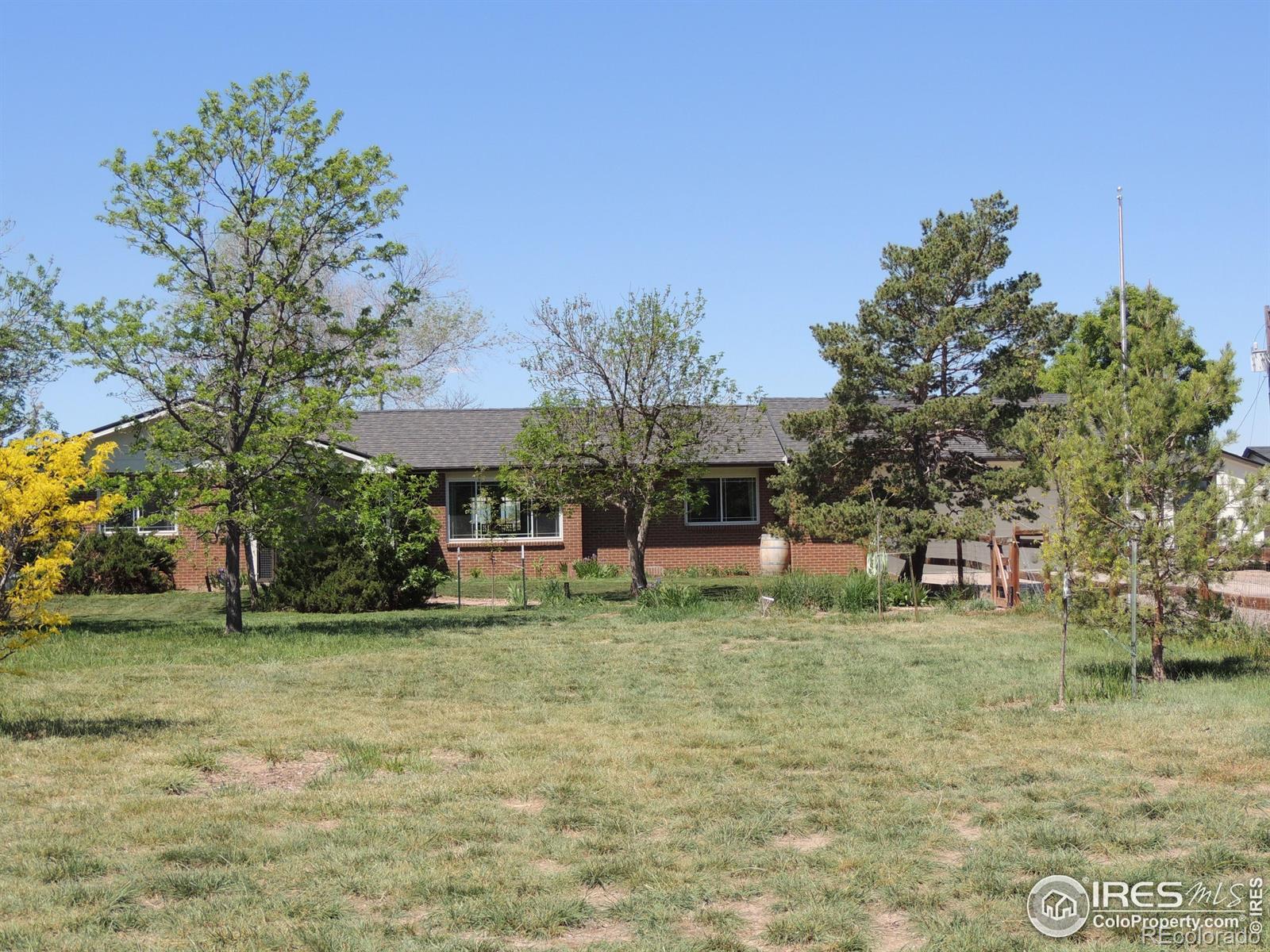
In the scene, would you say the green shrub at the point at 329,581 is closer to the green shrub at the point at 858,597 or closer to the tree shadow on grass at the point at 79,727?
the green shrub at the point at 858,597

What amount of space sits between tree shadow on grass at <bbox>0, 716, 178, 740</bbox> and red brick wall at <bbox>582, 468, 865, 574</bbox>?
2183 cm

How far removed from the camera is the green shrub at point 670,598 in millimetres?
22484

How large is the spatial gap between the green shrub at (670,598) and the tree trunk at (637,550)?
1.39 metres

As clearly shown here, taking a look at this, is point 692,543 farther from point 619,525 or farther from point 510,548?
point 510,548

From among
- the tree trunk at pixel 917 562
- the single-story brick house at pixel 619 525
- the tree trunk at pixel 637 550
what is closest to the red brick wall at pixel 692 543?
the single-story brick house at pixel 619 525

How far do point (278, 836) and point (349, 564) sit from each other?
17391 mm

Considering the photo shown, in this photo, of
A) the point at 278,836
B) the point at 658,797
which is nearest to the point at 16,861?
the point at 278,836

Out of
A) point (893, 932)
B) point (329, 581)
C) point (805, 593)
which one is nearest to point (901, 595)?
point (805, 593)

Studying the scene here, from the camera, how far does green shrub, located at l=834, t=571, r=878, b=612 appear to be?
2145 cm

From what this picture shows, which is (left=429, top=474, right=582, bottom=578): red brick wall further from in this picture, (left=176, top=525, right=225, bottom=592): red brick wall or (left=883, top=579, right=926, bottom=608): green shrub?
(left=883, top=579, right=926, bottom=608): green shrub

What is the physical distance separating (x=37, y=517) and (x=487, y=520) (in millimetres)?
21105

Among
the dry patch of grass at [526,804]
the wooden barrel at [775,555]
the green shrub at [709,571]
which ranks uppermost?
the wooden barrel at [775,555]

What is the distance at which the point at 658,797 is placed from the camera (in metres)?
8.08

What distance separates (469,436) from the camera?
3419 cm
